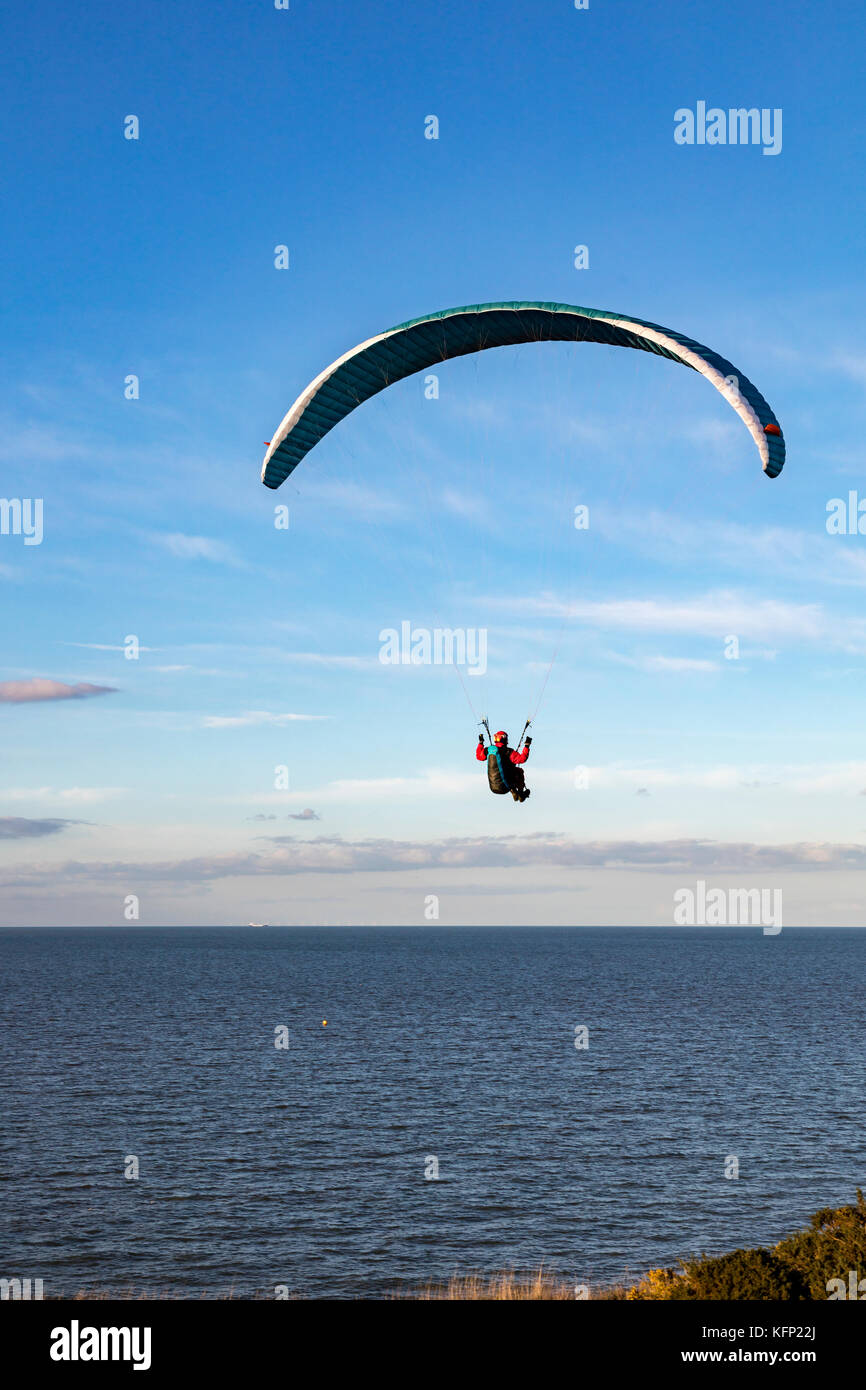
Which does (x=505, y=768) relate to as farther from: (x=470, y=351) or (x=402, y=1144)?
Answer: (x=402, y=1144)

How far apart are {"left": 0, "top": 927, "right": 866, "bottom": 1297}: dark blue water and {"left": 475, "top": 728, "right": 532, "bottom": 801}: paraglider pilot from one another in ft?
61.5

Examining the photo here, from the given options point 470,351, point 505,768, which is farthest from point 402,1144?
point 470,351

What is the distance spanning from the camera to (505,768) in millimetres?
18938

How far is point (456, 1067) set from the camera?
6394 cm

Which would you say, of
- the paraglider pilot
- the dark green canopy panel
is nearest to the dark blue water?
the paraglider pilot

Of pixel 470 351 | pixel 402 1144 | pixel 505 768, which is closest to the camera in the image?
pixel 505 768

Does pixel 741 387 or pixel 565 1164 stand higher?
pixel 741 387

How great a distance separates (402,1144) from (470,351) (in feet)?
115

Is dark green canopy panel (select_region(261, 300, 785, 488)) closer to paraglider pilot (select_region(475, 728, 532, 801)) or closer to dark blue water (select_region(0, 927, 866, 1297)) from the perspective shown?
paraglider pilot (select_region(475, 728, 532, 801))
